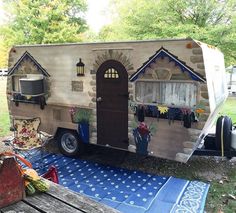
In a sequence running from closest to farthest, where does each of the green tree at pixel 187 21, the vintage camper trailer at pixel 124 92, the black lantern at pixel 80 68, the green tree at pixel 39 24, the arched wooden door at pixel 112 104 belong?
the vintage camper trailer at pixel 124 92 < the arched wooden door at pixel 112 104 < the black lantern at pixel 80 68 < the green tree at pixel 187 21 < the green tree at pixel 39 24

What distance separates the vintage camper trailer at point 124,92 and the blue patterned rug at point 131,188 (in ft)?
1.58

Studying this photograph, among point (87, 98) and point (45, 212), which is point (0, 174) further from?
point (87, 98)

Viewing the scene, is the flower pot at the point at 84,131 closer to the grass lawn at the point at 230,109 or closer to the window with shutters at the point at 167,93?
the window with shutters at the point at 167,93

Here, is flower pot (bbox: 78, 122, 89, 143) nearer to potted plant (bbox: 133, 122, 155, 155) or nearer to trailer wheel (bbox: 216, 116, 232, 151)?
potted plant (bbox: 133, 122, 155, 155)

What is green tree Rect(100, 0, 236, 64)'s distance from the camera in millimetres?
12836

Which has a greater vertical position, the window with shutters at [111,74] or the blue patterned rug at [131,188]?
the window with shutters at [111,74]

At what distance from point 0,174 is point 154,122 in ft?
12.0

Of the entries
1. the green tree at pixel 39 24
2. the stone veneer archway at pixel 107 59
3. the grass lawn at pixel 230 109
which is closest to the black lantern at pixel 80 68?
the stone veneer archway at pixel 107 59

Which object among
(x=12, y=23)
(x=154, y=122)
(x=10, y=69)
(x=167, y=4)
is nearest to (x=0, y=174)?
(x=154, y=122)

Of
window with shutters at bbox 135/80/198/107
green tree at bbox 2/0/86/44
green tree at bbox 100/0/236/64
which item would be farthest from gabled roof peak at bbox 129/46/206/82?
green tree at bbox 2/0/86/44

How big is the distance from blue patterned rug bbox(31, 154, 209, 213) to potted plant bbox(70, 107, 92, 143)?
1.92 feet

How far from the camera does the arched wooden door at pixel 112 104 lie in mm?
5500

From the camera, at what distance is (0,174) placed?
6.54 ft

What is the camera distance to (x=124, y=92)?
5.50m
